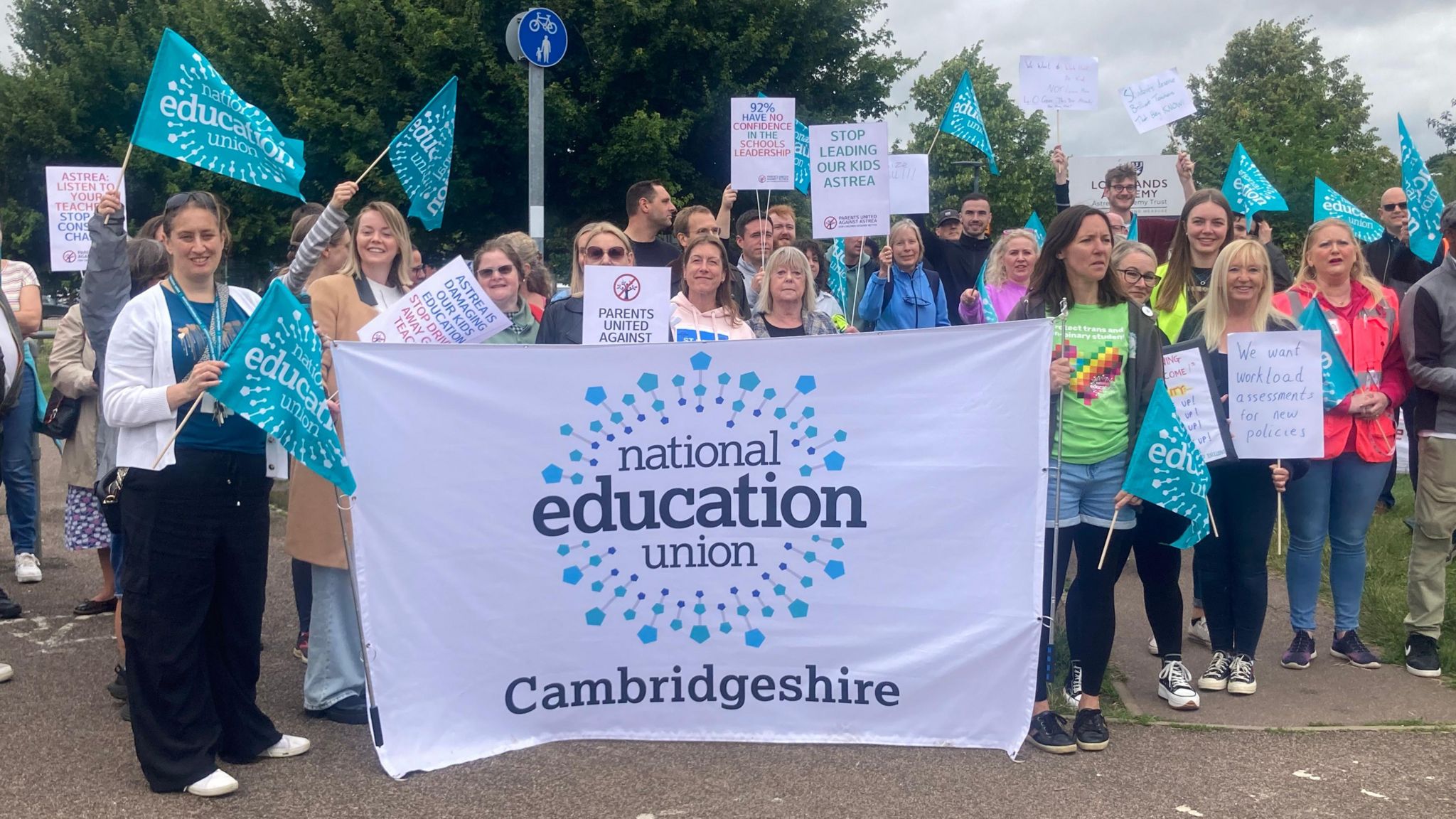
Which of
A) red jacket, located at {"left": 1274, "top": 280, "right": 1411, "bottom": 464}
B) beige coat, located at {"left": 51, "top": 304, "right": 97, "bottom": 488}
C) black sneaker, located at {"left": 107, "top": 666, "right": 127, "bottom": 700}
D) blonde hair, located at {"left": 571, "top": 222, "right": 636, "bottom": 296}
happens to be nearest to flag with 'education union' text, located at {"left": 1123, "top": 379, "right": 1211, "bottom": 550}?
red jacket, located at {"left": 1274, "top": 280, "right": 1411, "bottom": 464}

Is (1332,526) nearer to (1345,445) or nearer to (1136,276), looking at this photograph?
(1345,445)

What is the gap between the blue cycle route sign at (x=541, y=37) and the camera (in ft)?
34.7

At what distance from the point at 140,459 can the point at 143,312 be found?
46cm

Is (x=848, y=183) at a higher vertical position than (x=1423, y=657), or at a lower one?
higher

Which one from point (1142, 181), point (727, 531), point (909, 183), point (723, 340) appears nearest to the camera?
point (727, 531)

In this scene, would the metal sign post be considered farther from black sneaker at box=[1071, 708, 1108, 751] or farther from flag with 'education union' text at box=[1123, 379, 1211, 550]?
black sneaker at box=[1071, 708, 1108, 751]

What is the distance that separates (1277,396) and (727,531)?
89.3 inches

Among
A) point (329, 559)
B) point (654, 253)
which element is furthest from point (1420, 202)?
point (329, 559)

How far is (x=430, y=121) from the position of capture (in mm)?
6113

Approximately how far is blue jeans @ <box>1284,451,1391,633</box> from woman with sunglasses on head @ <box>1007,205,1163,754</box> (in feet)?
4.11

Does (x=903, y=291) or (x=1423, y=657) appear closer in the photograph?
(x=1423, y=657)

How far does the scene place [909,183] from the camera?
944cm

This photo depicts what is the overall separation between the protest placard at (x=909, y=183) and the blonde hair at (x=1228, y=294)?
3.93 metres

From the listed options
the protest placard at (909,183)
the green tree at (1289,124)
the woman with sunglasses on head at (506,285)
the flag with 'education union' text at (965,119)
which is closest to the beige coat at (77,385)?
the woman with sunglasses on head at (506,285)
